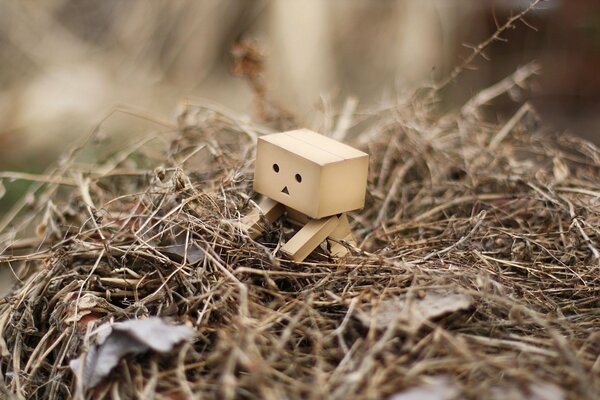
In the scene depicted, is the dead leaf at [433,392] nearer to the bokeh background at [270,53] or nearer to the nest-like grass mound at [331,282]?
the nest-like grass mound at [331,282]

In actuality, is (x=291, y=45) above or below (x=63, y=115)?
above

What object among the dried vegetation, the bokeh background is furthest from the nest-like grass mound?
the bokeh background

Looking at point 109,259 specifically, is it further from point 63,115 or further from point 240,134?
point 63,115

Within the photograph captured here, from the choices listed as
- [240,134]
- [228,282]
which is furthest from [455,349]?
[240,134]

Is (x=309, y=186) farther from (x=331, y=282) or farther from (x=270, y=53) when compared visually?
(x=270, y=53)

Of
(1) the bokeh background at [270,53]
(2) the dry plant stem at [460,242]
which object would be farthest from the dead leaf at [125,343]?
(1) the bokeh background at [270,53]
